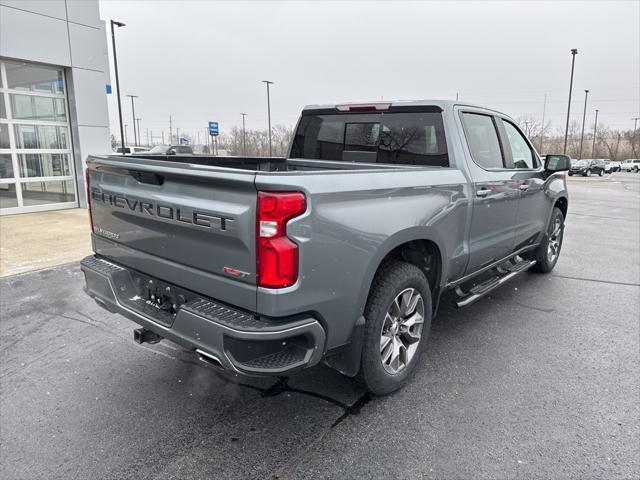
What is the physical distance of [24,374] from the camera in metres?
3.44

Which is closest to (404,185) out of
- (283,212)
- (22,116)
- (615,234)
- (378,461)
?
(283,212)

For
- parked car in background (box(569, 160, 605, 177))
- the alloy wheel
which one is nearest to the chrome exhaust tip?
the alloy wheel

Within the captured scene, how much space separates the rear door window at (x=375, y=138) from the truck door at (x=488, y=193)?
0.31m

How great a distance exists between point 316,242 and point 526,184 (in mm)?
3277

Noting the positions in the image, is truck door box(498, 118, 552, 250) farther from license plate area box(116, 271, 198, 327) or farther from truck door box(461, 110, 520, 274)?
license plate area box(116, 271, 198, 327)

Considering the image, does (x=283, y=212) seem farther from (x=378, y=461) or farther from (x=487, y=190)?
(x=487, y=190)

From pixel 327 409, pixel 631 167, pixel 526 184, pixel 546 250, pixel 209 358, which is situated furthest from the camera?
pixel 631 167

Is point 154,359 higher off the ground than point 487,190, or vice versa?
point 487,190

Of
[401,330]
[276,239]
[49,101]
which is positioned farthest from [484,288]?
[49,101]

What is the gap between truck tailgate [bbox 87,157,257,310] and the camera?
2277 millimetres

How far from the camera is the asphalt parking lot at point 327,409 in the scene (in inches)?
98.0

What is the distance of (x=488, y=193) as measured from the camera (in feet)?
13.0

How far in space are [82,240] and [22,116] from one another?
4.65m

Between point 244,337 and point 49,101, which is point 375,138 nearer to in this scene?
point 244,337
